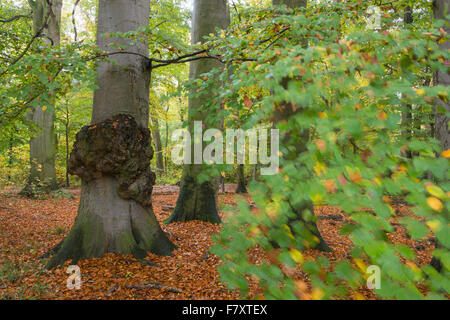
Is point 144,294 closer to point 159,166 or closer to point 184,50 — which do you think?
point 184,50

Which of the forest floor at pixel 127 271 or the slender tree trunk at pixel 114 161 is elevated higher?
the slender tree trunk at pixel 114 161

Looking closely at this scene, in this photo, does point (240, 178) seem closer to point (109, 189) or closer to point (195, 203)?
point (195, 203)

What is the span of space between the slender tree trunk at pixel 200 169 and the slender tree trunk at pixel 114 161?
8.37 feet

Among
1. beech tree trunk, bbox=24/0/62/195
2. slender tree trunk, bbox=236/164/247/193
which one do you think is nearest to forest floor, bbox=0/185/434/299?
beech tree trunk, bbox=24/0/62/195

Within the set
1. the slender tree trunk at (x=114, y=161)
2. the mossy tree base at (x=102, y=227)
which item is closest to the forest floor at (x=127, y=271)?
the mossy tree base at (x=102, y=227)

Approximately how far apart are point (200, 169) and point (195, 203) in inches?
36.1

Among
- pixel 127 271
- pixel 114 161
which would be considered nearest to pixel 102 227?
pixel 127 271

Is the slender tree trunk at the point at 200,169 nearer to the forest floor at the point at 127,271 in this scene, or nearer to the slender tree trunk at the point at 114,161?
the forest floor at the point at 127,271

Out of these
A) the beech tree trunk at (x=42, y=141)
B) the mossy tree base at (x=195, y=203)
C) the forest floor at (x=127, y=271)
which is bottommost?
the forest floor at (x=127, y=271)

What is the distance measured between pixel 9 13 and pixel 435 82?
15582 mm

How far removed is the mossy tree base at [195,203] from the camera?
269 inches

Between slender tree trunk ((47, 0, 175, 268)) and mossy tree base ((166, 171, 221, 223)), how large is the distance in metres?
2.51

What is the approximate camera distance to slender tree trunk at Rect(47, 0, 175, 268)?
3.96 m
